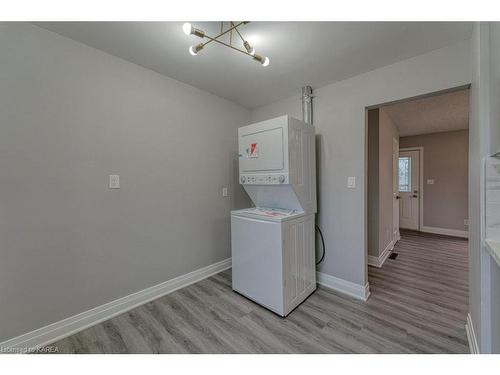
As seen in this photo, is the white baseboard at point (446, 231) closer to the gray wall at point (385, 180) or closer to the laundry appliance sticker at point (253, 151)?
the gray wall at point (385, 180)

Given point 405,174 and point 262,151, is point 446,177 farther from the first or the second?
point 262,151

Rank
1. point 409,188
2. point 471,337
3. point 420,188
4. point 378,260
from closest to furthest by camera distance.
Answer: point 471,337
point 378,260
point 420,188
point 409,188

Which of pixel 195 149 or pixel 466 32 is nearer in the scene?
pixel 466 32

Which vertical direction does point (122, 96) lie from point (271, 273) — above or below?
above

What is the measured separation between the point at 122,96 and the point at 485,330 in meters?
3.07

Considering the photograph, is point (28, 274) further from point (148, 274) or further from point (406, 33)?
point (406, 33)

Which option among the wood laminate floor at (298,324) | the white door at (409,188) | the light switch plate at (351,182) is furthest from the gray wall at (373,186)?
the white door at (409,188)

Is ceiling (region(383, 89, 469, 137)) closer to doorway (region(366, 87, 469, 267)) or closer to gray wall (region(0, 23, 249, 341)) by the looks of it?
doorway (region(366, 87, 469, 267))

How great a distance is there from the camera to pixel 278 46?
5.54 feet

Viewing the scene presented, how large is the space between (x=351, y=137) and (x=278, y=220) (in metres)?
1.18

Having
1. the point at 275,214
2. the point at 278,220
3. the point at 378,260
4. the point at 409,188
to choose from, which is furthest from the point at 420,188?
the point at 278,220

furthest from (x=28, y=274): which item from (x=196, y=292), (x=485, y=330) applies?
(x=485, y=330)

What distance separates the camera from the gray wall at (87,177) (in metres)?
1.42

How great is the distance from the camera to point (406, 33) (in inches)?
60.0
